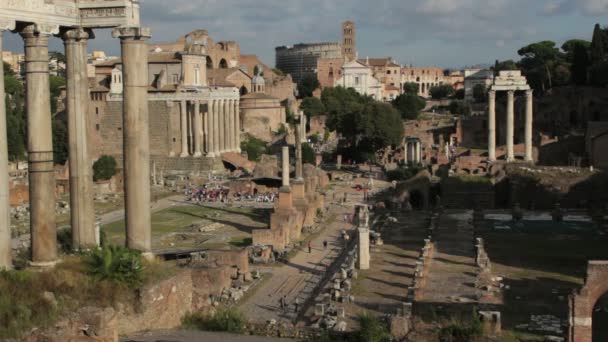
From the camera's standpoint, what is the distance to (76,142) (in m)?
13.7

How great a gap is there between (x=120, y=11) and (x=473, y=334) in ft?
23.9

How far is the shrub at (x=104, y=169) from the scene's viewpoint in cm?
5212

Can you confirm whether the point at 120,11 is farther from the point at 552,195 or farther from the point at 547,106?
the point at 547,106

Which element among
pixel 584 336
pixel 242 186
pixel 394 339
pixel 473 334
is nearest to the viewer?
pixel 473 334

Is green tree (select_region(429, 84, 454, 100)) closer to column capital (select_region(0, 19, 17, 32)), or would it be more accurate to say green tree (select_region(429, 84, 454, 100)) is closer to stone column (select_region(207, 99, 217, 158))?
stone column (select_region(207, 99, 217, 158))

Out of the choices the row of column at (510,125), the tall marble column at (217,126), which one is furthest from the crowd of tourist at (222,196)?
the row of column at (510,125)

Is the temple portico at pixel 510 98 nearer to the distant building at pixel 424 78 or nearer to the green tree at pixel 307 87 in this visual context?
the green tree at pixel 307 87

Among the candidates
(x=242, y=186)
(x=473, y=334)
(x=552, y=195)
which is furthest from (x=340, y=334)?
(x=242, y=186)

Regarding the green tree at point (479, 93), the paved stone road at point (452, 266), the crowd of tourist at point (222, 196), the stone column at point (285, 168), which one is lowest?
the crowd of tourist at point (222, 196)

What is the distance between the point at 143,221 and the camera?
44.3 ft

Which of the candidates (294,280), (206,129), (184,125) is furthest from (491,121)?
(184,125)

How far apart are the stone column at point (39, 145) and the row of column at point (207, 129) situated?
47857mm

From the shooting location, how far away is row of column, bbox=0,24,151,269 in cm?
1274

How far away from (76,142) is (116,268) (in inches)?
102
